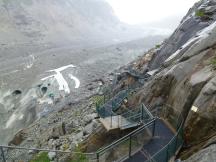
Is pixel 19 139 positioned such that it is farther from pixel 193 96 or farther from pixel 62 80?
pixel 62 80

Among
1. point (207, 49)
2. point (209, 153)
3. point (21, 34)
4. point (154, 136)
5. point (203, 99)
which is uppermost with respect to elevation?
point (207, 49)

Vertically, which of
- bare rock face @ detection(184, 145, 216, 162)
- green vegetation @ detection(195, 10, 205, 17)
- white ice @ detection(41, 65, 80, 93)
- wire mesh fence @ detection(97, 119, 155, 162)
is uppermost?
green vegetation @ detection(195, 10, 205, 17)

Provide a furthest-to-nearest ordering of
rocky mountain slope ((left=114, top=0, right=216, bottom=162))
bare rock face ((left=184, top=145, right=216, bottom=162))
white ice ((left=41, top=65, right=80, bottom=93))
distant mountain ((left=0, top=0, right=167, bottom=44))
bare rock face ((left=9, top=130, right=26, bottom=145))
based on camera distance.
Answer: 1. distant mountain ((left=0, top=0, right=167, bottom=44))
2. white ice ((left=41, top=65, right=80, bottom=93))
3. bare rock face ((left=9, top=130, right=26, bottom=145))
4. rocky mountain slope ((left=114, top=0, right=216, bottom=162))
5. bare rock face ((left=184, top=145, right=216, bottom=162))

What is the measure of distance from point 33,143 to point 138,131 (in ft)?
48.0

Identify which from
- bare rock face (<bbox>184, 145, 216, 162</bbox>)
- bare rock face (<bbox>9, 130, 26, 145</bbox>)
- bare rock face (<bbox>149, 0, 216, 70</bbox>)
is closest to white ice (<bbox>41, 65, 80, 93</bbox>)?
bare rock face (<bbox>9, 130, 26, 145</bbox>)

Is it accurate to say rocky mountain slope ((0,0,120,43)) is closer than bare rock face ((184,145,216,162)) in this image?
No

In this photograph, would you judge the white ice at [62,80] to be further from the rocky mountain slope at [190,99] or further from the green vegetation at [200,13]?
the green vegetation at [200,13]

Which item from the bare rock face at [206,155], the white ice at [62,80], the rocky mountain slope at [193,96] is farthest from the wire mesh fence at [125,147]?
the white ice at [62,80]

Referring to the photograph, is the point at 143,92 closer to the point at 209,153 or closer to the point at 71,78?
the point at 209,153

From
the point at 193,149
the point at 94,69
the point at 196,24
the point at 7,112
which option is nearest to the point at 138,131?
the point at 193,149

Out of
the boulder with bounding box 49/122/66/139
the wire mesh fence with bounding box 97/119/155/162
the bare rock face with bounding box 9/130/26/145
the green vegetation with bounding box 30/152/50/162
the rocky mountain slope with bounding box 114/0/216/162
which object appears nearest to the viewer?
the rocky mountain slope with bounding box 114/0/216/162

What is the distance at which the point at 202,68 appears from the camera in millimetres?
15594

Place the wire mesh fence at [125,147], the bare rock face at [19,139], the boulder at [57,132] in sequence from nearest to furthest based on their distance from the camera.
Answer: 1. the wire mesh fence at [125,147]
2. the boulder at [57,132]
3. the bare rock face at [19,139]

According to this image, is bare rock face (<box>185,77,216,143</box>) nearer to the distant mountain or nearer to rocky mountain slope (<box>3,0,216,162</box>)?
rocky mountain slope (<box>3,0,216,162</box>)
